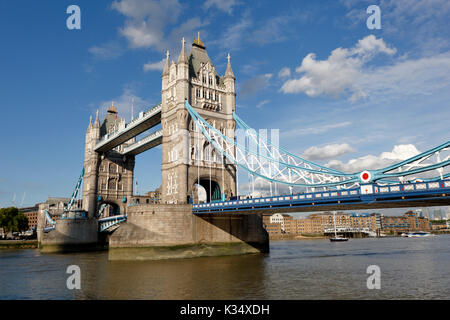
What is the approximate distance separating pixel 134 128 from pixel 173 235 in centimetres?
2524

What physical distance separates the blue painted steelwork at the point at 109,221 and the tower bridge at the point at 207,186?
0.18m

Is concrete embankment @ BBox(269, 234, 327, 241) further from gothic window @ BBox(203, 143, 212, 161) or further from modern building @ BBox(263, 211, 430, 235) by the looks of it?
gothic window @ BBox(203, 143, 212, 161)

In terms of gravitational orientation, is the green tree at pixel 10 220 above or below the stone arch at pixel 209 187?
below

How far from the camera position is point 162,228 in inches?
1395

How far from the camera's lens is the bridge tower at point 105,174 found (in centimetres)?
6644

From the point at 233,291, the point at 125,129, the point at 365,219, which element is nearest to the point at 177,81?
the point at 125,129

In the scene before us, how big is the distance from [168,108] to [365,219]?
145919 mm

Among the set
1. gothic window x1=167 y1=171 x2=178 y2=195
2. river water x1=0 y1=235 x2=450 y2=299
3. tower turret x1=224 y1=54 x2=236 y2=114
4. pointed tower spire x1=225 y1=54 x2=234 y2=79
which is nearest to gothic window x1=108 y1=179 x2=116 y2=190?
gothic window x1=167 y1=171 x2=178 y2=195

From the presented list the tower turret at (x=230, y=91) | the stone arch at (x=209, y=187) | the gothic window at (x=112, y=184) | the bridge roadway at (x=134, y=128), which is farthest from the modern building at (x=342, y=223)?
Answer: the tower turret at (x=230, y=91)

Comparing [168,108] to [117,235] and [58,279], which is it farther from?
[58,279]

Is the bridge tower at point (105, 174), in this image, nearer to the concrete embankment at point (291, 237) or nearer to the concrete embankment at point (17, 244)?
the concrete embankment at point (17, 244)

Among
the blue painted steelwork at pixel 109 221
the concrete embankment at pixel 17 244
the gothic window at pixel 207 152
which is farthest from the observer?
the concrete embankment at pixel 17 244

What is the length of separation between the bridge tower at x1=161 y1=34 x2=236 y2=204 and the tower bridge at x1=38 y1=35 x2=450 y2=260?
13cm

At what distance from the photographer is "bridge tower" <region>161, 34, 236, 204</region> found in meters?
42.0
